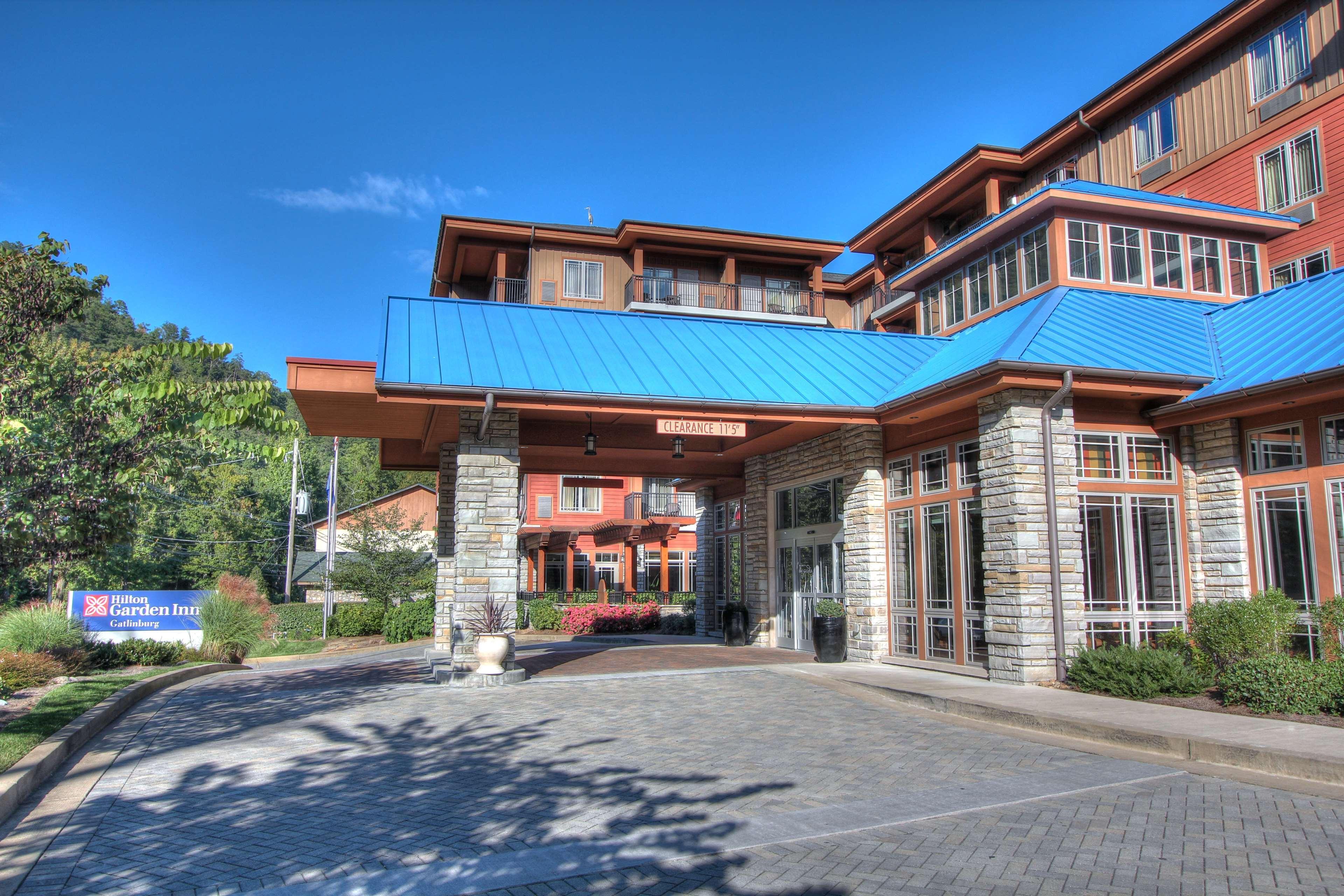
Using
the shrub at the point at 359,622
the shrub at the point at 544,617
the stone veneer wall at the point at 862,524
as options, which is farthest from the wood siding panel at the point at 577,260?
the stone veneer wall at the point at 862,524

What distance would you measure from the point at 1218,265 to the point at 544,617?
801 inches

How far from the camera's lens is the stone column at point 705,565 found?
22609mm

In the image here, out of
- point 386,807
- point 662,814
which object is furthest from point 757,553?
point 386,807

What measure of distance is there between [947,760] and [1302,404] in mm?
7391

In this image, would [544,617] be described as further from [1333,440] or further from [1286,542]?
[1333,440]

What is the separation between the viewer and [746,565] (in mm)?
19828

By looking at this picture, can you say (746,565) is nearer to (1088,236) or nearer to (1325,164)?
(1088,236)

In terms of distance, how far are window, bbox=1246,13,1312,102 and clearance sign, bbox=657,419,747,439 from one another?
13299 mm

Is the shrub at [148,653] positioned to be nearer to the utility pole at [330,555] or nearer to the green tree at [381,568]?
the utility pole at [330,555]

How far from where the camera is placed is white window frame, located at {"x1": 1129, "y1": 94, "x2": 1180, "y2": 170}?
20.4 metres

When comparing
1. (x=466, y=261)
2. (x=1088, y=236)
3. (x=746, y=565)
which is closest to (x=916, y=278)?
(x=1088, y=236)

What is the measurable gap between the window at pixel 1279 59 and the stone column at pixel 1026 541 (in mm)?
10653

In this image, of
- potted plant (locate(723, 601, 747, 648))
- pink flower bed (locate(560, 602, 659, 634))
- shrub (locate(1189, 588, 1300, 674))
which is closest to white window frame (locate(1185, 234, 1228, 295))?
shrub (locate(1189, 588, 1300, 674))

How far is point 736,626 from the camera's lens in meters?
19.1
